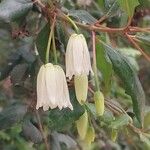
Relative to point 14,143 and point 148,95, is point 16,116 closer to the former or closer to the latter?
point 14,143

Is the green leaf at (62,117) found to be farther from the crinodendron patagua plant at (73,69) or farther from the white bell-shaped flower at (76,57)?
the white bell-shaped flower at (76,57)

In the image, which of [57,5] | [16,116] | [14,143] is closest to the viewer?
[57,5]

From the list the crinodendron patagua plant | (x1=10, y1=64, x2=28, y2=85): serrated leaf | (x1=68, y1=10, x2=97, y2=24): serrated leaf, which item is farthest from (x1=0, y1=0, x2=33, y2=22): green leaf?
→ (x1=10, y1=64, x2=28, y2=85): serrated leaf

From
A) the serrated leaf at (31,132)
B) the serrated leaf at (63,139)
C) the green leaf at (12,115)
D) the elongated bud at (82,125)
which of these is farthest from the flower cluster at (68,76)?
the serrated leaf at (63,139)

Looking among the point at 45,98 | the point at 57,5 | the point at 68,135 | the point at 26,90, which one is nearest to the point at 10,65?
the point at 26,90

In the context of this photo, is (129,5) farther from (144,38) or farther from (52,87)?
Answer: (52,87)

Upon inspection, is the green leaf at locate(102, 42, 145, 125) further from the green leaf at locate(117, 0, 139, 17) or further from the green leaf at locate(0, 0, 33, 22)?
the green leaf at locate(0, 0, 33, 22)

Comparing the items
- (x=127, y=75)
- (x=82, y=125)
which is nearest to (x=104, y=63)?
(x=127, y=75)
